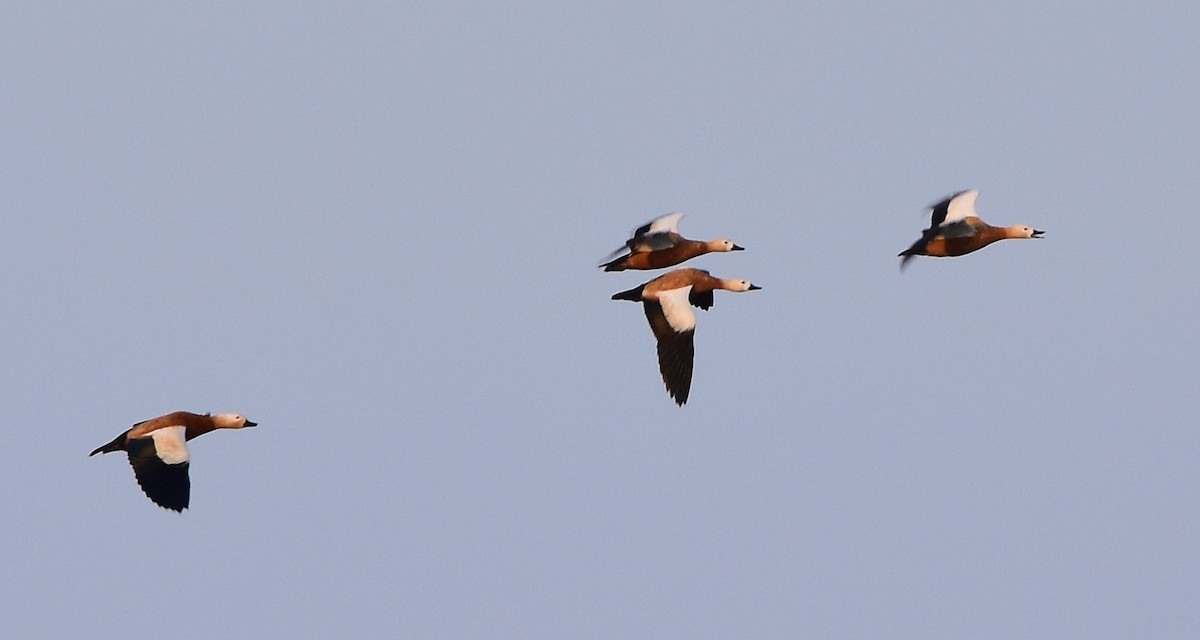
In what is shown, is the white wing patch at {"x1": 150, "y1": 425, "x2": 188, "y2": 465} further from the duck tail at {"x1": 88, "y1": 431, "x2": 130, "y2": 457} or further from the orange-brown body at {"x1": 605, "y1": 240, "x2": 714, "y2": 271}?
the orange-brown body at {"x1": 605, "y1": 240, "x2": 714, "y2": 271}

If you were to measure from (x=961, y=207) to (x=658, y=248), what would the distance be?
13.6ft

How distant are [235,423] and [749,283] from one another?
7.33 metres

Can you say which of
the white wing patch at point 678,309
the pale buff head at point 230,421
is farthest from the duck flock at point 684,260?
the pale buff head at point 230,421

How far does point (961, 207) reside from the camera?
33125mm

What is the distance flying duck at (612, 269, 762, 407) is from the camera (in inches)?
1239

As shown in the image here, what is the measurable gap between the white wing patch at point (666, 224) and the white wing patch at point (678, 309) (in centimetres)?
171

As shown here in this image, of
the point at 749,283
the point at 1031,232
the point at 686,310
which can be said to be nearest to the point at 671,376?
the point at 686,310

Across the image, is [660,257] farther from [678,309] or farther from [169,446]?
[169,446]

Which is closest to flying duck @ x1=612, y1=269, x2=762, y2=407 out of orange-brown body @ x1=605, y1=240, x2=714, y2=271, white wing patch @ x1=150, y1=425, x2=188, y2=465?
orange-brown body @ x1=605, y1=240, x2=714, y2=271

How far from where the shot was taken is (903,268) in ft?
104

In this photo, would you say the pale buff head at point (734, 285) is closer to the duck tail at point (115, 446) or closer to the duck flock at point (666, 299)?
the duck flock at point (666, 299)

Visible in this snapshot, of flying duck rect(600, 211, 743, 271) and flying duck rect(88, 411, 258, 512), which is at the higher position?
flying duck rect(600, 211, 743, 271)

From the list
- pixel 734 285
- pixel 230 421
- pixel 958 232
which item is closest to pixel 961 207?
pixel 958 232

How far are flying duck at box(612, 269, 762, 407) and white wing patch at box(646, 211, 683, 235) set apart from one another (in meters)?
0.91
